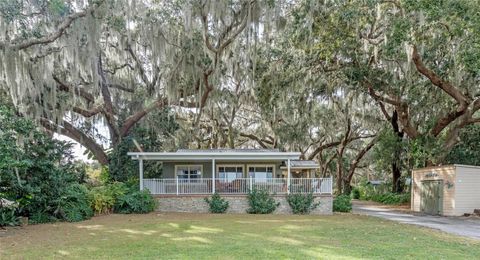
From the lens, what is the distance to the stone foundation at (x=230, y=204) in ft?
52.7

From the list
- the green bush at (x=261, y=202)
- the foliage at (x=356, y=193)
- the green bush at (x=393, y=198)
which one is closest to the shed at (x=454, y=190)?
the green bush at (x=393, y=198)

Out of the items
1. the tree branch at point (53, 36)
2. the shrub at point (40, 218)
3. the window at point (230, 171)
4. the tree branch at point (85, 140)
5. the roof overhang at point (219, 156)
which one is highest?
the tree branch at point (53, 36)

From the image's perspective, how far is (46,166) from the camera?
40.0 ft

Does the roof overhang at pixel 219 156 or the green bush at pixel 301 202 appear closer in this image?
the green bush at pixel 301 202

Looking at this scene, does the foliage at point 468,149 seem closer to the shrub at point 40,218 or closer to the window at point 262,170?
the window at point 262,170

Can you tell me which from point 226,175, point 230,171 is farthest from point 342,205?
point 226,175

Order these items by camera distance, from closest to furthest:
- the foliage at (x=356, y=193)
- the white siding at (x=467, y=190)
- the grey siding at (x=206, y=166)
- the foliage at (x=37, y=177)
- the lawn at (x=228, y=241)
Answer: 1. the lawn at (x=228, y=241)
2. the foliage at (x=37, y=177)
3. the white siding at (x=467, y=190)
4. the grey siding at (x=206, y=166)
5. the foliage at (x=356, y=193)

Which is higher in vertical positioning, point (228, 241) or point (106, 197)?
point (106, 197)

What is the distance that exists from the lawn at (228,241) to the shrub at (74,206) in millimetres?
725

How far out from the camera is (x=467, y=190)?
51.2ft

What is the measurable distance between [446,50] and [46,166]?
537 inches

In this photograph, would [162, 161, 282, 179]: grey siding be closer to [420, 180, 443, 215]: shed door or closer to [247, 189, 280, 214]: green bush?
[247, 189, 280, 214]: green bush

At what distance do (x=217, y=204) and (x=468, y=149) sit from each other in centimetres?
1461

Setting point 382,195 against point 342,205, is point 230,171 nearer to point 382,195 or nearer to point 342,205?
point 342,205
